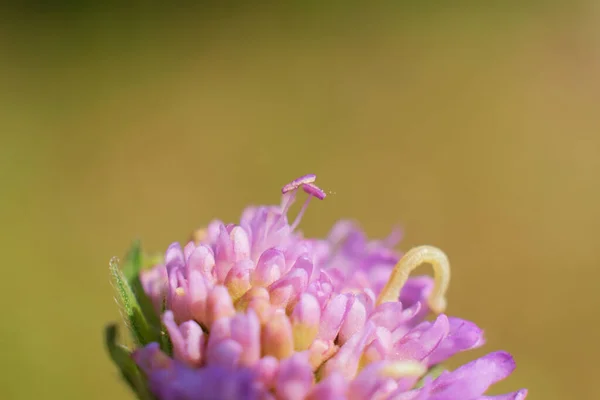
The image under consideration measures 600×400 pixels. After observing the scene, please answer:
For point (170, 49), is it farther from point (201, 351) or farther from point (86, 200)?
point (201, 351)

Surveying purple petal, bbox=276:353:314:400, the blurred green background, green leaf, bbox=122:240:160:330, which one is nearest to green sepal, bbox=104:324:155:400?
green leaf, bbox=122:240:160:330

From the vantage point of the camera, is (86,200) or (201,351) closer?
(201,351)

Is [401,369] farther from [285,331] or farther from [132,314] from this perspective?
[132,314]

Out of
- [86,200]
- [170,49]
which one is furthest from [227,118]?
[86,200]

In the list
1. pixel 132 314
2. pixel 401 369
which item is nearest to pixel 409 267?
pixel 401 369

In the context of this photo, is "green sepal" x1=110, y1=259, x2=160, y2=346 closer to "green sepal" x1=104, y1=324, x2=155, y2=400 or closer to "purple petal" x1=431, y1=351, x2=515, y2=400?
"green sepal" x1=104, y1=324, x2=155, y2=400
